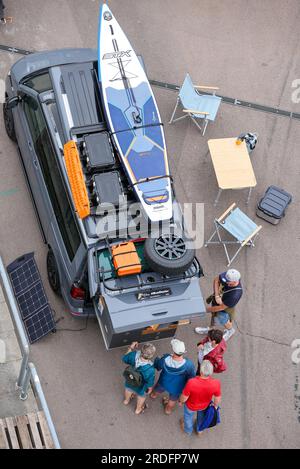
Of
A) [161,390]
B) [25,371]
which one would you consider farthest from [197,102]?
[25,371]

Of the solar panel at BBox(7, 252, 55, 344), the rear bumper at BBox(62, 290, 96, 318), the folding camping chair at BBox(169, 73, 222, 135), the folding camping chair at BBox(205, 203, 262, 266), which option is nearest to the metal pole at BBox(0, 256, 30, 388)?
the solar panel at BBox(7, 252, 55, 344)

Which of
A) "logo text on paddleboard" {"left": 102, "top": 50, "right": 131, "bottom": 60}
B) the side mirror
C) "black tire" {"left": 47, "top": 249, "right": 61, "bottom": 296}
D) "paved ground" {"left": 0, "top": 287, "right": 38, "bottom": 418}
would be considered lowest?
"paved ground" {"left": 0, "top": 287, "right": 38, "bottom": 418}

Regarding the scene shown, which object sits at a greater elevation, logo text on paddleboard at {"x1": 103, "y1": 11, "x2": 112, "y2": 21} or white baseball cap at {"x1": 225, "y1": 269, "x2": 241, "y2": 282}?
logo text on paddleboard at {"x1": 103, "y1": 11, "x2": 112, "y2": 21}

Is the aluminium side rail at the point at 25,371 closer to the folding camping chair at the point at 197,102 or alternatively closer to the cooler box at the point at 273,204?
the cooler box at the point at 273,204

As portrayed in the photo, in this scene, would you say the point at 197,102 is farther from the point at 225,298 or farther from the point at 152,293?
the point at 152,293

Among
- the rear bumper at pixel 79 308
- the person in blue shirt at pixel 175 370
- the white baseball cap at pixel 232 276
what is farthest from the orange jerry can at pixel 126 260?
the white baseball cap at pixel 232 276

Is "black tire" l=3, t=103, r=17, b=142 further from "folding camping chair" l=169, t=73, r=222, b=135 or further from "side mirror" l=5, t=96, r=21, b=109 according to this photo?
"folding camping chair" l=169, t=73, r=222, b=135

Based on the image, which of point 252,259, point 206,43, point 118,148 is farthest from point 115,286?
point 206,43
